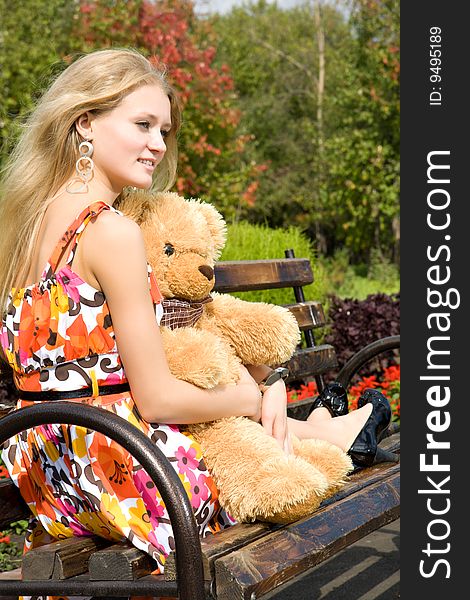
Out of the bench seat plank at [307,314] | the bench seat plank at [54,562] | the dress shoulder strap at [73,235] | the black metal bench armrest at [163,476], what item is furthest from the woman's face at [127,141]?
the bench seat plank at [307,314]

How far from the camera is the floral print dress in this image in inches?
79.4

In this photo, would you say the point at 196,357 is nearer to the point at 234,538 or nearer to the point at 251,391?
the point at 251,391

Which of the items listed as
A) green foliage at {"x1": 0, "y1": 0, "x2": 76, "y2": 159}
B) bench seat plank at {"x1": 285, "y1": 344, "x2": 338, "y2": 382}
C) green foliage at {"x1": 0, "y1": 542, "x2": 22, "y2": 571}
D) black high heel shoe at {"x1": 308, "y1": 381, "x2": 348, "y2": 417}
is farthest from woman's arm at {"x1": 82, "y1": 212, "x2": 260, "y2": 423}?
green foliage at {"x1": 0, "y1": 0, "x2": 76, "y2": 159}

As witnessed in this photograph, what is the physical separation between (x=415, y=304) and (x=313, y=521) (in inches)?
31.6

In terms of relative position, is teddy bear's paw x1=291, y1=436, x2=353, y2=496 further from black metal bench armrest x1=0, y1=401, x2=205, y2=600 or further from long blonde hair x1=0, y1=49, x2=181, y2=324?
long blonde hair x1=0, y1=49, x2=181, y2=324

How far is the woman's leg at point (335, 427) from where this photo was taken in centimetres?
255

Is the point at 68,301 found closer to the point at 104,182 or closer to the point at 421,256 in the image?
the point at 104,182

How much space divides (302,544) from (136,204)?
93 cm

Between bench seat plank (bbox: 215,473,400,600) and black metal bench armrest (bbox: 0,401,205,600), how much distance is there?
2.8 inches

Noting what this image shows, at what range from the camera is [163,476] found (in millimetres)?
1772

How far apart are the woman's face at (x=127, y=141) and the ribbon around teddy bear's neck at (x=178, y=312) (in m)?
0.30

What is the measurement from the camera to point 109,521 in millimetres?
2010

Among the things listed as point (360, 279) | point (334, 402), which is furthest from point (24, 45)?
point (334, 402)

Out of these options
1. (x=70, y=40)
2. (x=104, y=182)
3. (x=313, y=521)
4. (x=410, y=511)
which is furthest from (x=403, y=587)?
(x=70, y=40)
